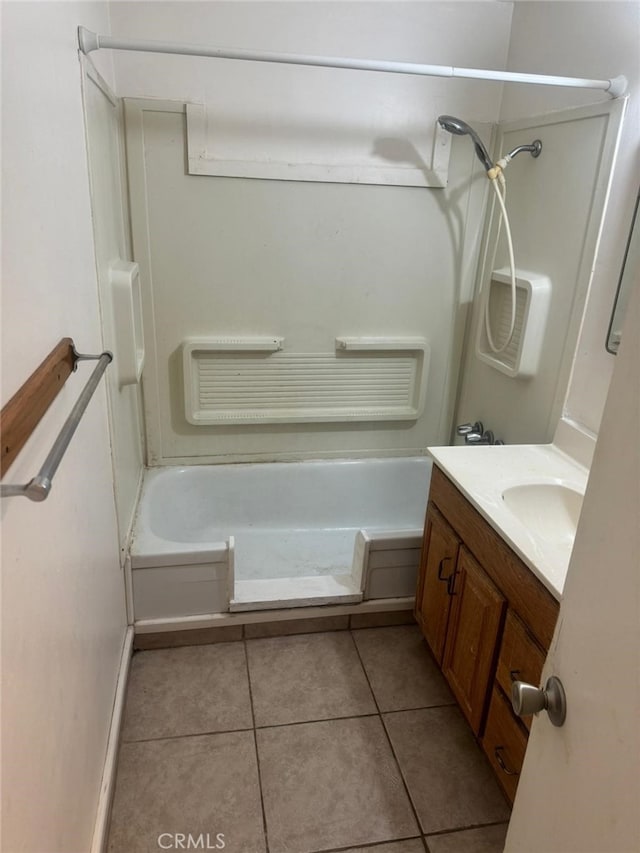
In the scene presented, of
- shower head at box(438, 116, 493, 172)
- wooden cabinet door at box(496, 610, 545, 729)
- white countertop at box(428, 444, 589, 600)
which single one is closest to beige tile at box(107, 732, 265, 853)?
wooden cabinet door at box(496, 610, 545, 729)

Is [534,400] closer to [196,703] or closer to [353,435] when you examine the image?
[353,435]

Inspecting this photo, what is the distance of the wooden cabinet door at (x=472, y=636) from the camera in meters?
1.45

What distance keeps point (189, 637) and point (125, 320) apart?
1.09 metres

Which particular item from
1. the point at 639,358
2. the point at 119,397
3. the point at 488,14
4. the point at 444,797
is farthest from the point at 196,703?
the point at 488,14

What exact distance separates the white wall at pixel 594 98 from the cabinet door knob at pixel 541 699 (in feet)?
3.73

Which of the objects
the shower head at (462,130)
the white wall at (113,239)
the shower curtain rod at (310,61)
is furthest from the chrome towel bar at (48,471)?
the shower head at (462,130)

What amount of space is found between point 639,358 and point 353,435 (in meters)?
2.01

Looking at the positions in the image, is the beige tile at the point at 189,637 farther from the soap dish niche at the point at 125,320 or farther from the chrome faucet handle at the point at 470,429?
the chrome faucet handle at the point at 470,429

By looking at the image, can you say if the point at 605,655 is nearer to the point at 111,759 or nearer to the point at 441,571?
the point at 441,571

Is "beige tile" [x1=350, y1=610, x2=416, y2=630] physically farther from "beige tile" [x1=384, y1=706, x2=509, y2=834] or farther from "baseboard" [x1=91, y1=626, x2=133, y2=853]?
"baseboard" [x1=91, y1=626, x2=133, y2=853]

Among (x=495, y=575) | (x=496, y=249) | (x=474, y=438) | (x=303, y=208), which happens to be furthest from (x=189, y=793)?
(x=496, y=249)

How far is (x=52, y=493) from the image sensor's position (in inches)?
40.0

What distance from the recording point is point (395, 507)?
260cm

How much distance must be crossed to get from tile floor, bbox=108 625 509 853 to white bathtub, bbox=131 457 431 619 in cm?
19
